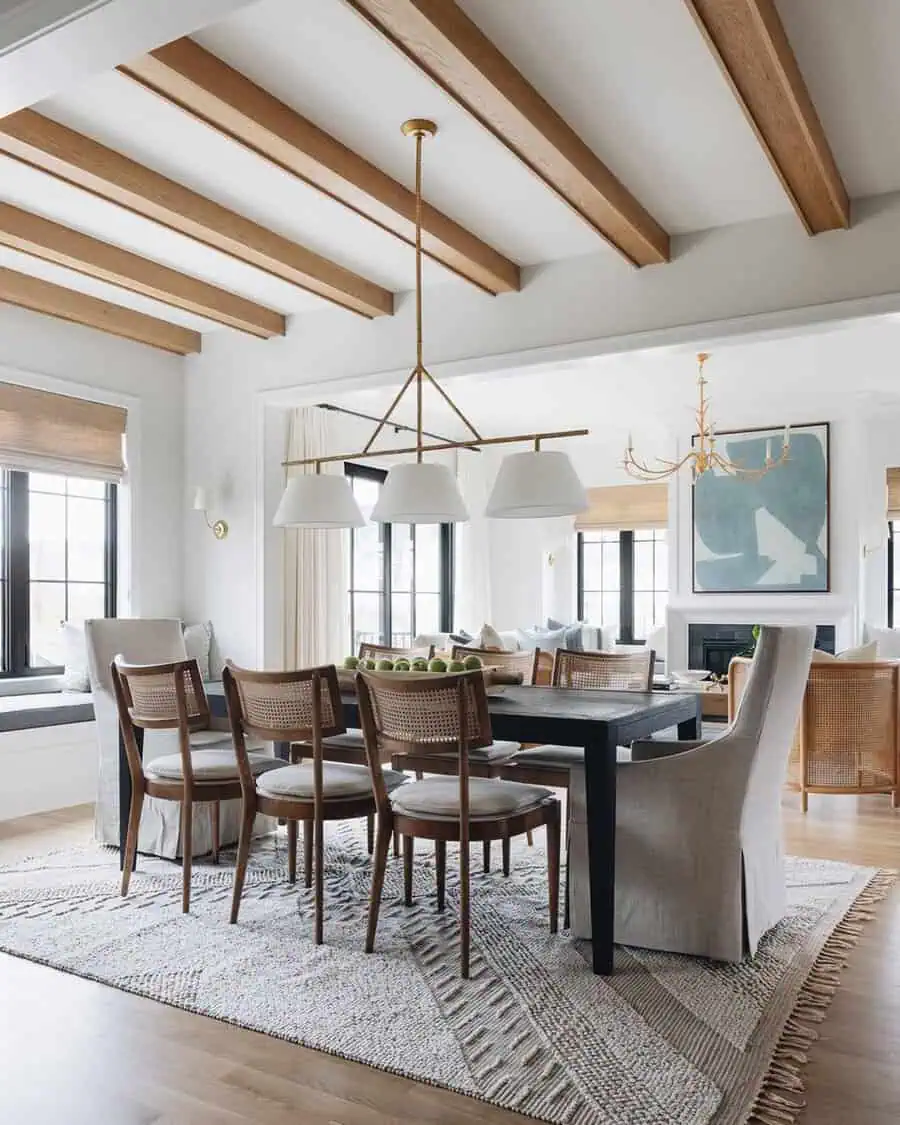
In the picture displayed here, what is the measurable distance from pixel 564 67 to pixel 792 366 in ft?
14.3

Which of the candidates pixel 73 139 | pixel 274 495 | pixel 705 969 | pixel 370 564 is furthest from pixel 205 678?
pixel 705 969

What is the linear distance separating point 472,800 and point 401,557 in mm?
5673

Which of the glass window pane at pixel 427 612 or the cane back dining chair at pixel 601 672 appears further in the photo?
Result: the glass window pane at pixel 427 612

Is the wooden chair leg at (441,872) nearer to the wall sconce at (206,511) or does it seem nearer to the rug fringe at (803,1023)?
the rug fringe at (803,1023)

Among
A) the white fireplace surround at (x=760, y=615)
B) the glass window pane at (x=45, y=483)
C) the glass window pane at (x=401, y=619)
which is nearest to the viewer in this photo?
the glass window pane at (x=45, y=483)

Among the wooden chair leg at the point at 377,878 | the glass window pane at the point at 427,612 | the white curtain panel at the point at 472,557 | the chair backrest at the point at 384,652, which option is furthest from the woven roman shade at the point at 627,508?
the wooden chair leg at the point at 377,878

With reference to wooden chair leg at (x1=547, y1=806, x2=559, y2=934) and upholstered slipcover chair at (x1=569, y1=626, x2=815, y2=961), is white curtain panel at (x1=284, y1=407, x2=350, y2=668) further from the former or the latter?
upholstered slipcover chair at (x1=569, y1=626, x2=815, y2=961)

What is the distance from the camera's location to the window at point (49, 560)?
539cm

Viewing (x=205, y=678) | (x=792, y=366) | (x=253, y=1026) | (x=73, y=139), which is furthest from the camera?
(x=792, y=366)

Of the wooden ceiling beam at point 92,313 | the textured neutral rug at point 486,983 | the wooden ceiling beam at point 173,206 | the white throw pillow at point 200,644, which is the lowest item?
the textured neutral rug at point 486,983

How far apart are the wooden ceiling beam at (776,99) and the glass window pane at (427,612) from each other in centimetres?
538

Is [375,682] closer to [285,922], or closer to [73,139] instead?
[285,922]

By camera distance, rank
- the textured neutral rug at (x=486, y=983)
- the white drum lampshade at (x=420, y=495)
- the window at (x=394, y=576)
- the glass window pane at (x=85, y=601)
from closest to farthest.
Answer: the textured neutral rug at (x=486, y=983) → the white drum lampshade at (x=420, y=495) → the glass window pane at (x=85, y=601) → the window at (x=394, y=576)

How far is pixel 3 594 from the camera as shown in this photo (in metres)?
5.37
